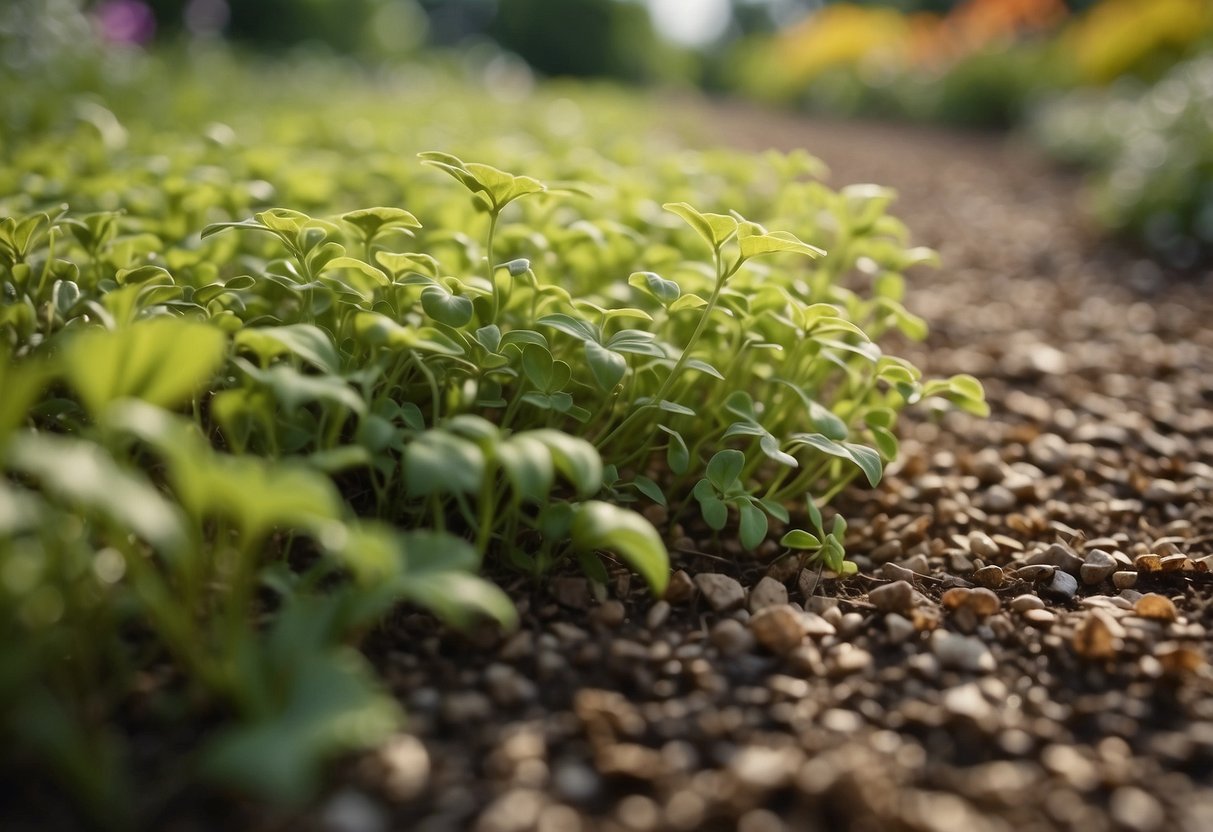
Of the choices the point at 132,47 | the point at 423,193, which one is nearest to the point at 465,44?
the point at 132,47

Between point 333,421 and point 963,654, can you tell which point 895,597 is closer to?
point 963,654

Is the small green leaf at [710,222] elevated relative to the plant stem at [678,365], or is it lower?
elevated

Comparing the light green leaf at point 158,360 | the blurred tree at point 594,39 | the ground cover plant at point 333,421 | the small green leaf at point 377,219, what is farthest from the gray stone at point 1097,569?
the blurred tree at point 594,39

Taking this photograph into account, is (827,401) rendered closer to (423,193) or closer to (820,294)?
(820,294)

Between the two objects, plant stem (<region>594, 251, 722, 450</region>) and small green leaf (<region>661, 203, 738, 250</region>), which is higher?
small green leaf (<region>661, 203, 738, 250</region>)

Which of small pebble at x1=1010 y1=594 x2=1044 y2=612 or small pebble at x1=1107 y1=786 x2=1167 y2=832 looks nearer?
small pebble at x1=1107 y1=786 x2=1167 y2=832

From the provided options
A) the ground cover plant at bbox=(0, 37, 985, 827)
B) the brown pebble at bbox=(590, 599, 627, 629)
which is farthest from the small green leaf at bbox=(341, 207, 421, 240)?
the brown pebble at bbox=(590, 599, 627, 629)

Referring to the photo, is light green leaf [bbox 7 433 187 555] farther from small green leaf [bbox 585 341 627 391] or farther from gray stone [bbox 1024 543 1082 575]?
gray stone [bbox 1024 543 1082 575]

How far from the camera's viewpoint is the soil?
3.30ft

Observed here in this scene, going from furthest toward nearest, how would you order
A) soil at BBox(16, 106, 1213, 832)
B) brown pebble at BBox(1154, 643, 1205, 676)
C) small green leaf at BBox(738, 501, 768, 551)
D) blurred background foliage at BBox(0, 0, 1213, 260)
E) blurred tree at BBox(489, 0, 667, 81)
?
blurred tree at BBox(489, 0, 667, 81) < blurred background foliage at BBox(0, 0, 1213, 260) < small green leaf at BBox(738, 501, 768, 551) < brown pebble at BBox(1154, 643, 1205, 676) < soil at BBox(16, 106, 1213, 832)

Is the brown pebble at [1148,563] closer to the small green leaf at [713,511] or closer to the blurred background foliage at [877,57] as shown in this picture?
the small green leaf at [713,511]

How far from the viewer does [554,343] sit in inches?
66.1

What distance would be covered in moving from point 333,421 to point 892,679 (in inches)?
36.2

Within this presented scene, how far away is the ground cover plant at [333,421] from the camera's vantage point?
894 mm
